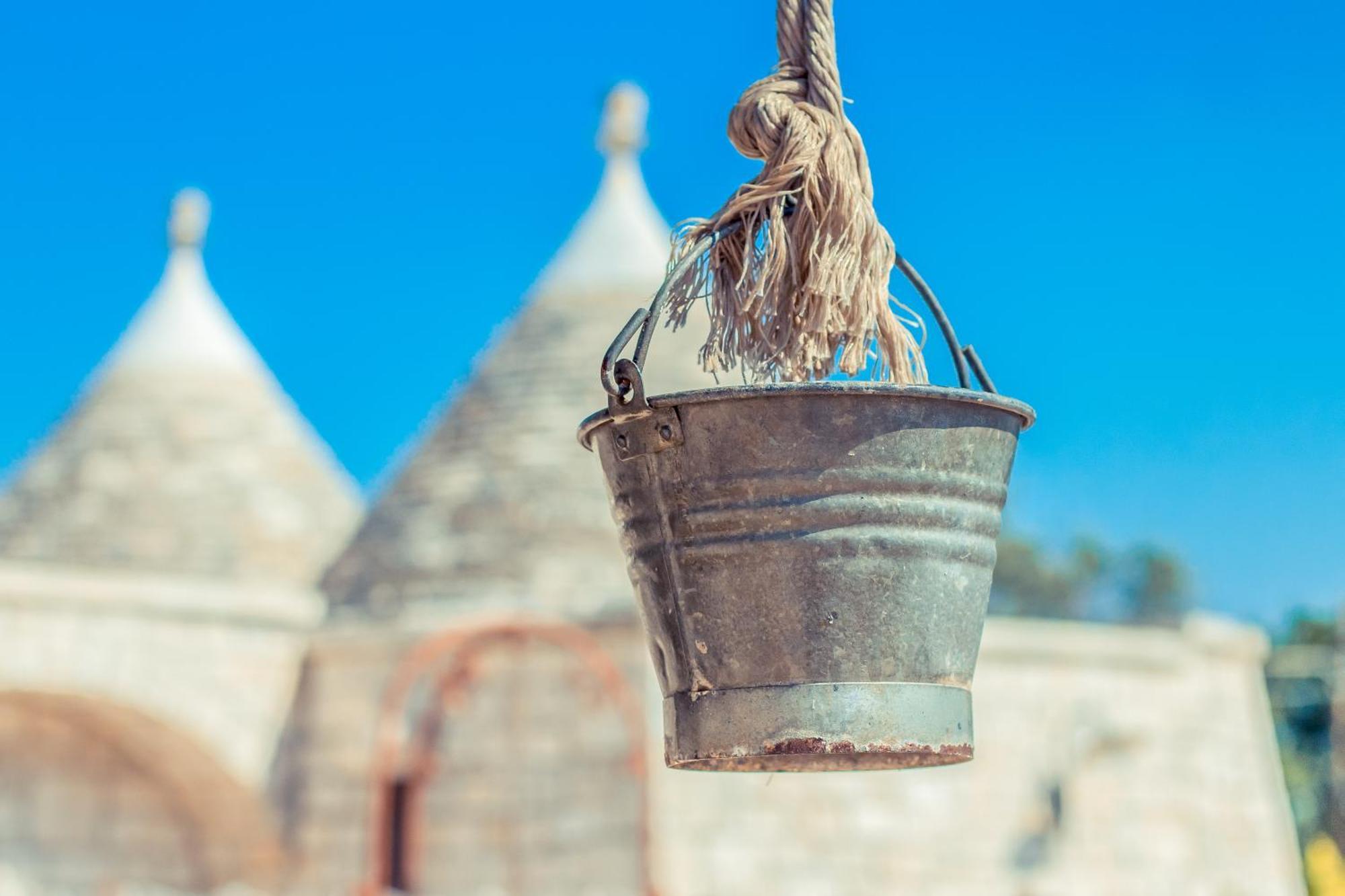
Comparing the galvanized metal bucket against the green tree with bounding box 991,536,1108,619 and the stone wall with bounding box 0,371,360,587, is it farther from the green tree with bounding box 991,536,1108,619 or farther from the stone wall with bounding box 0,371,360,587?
the green tree with bounding box 991,536,1108,619

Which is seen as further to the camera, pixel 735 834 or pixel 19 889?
pixel 19 889

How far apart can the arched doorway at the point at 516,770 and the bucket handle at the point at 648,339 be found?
579 centimetres

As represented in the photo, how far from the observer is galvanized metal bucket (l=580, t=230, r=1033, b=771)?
1.49 m

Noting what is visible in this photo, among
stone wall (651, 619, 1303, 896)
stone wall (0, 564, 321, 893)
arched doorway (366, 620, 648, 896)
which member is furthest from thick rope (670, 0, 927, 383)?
stone wall (0, 564, 321, 893)

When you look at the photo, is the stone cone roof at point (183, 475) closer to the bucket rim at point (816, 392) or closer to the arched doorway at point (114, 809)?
the arched doorway at point (114, 809)

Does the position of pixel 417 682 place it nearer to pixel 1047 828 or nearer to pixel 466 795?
pixel 466 795

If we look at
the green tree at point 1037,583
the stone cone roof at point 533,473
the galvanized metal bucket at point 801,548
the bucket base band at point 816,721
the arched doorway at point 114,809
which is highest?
the green tree at point 1037,583

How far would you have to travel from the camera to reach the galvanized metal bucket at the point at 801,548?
149 centimetres

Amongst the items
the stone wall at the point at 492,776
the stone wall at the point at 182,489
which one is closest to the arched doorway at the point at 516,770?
the stone wall at the point at 492,776

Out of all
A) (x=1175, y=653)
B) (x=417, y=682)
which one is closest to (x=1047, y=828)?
(x=1175, y=653)

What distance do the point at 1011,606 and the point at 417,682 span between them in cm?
2133

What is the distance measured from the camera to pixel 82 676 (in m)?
8.27

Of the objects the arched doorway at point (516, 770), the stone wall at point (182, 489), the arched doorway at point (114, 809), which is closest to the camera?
the arched doorway at point (516, 770)

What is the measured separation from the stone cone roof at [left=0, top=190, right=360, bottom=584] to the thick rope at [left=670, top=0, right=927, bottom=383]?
30.6 ft
